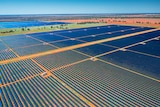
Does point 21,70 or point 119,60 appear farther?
point 119,60

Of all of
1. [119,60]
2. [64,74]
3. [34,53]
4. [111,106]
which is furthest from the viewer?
[34,53]

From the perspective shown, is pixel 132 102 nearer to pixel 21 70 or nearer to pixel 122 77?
pixel 122 77

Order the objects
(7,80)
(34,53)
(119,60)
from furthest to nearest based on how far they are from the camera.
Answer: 1. (34,53)
2. (119,60)
3. (7,80)

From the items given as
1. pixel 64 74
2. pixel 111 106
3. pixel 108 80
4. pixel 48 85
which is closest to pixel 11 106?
pixel 48 85

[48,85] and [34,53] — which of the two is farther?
[34,53]

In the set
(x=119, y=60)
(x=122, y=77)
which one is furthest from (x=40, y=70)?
(x=119, y=60)

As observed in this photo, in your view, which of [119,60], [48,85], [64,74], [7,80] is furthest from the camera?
[119,60]

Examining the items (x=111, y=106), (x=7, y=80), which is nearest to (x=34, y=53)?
(x=7, y=80)

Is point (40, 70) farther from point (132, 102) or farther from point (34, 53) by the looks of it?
point (132, 102)

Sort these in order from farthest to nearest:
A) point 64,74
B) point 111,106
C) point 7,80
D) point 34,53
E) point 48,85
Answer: point 34,53
point 64,74
point 7,80
point 48,85
point 111,106
